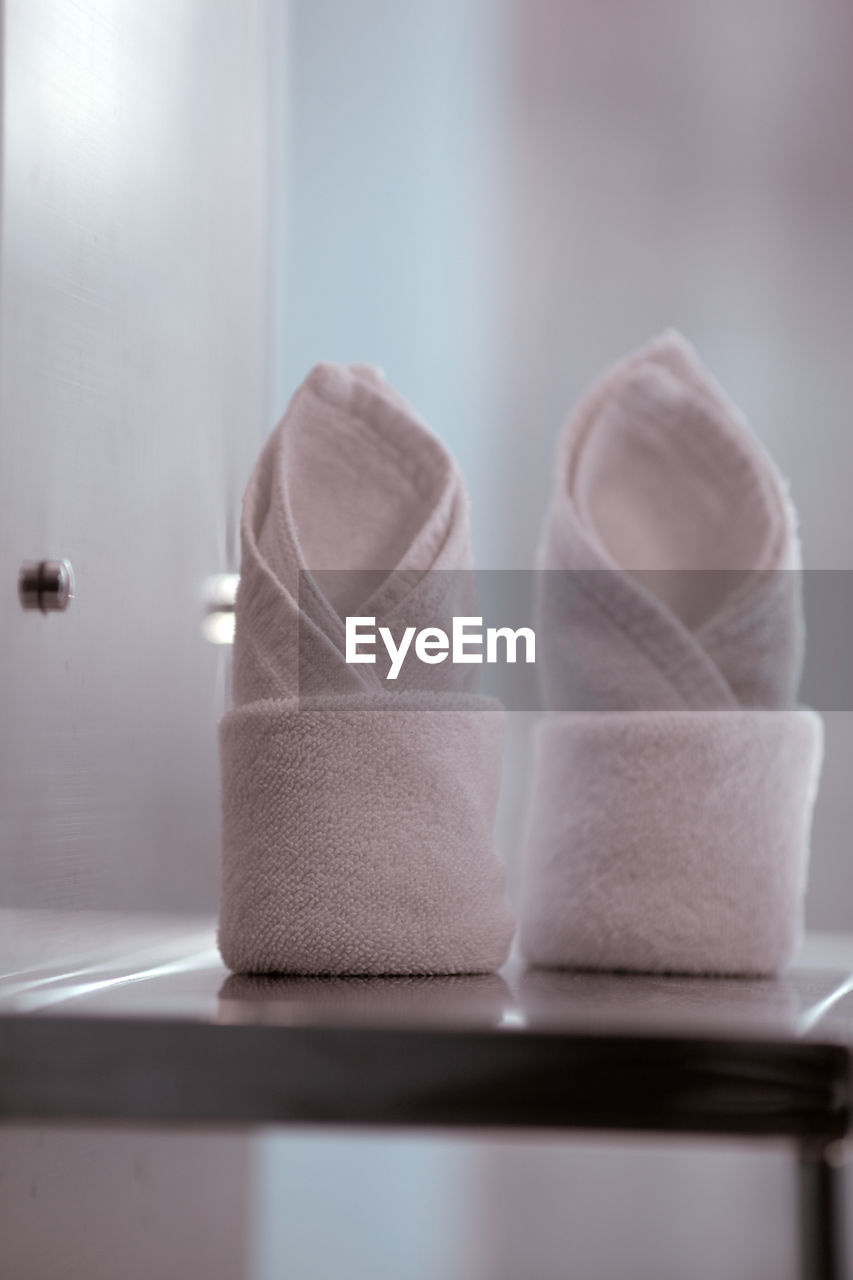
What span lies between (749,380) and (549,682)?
0.94 ft

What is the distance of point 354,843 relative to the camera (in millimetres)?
476

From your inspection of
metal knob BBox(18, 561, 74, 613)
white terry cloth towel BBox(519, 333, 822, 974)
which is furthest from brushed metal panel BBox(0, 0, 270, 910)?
white terry cloth towel BBox(519, 333, 822, 974)

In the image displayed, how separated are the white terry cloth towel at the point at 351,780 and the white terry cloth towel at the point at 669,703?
54mm

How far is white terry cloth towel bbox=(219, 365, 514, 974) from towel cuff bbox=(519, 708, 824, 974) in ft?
0.16

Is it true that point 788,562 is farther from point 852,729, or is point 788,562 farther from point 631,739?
point 852,729

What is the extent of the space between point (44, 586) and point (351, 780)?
0.42ft

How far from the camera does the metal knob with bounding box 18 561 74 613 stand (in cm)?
45

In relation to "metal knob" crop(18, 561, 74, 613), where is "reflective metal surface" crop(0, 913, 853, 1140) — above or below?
below

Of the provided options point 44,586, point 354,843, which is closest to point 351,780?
point 354,843

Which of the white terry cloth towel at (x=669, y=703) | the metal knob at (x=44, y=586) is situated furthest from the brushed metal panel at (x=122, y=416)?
the white terry cloth towel at (x=669, y=703)

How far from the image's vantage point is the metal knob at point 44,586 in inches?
17.7

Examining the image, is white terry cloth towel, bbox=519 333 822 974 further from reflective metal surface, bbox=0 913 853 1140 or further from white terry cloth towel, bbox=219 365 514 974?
reflective metal surface, bbox=0 913 853 1140

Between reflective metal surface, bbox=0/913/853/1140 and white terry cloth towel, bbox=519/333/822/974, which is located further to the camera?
white terry cloth towel, bbox=519/333/822/974

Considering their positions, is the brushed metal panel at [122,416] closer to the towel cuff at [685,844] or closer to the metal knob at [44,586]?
the metal knob at [44,586]
